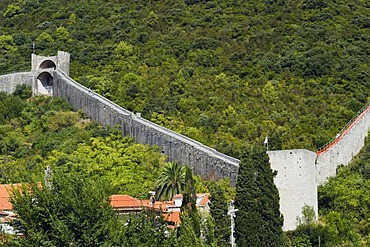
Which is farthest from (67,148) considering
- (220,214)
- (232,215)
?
(232,215)

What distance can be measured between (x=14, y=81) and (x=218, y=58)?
52.3 ft

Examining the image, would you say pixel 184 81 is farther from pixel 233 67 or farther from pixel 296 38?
pixel 296 38

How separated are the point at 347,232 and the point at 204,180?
7427 mm

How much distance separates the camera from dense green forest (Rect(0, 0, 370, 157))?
60.3 metres

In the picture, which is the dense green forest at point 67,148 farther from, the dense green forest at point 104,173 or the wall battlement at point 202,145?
the wall battlement at point 202,145

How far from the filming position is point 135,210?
36.5m

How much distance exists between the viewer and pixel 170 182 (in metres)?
45.9

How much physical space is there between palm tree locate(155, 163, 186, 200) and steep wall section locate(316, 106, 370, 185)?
239 inches

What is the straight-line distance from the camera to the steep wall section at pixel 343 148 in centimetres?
4791

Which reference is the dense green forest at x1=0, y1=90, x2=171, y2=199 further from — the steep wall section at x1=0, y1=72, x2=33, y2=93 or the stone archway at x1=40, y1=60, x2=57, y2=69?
the stone archway at x1=40, y1=60, x2=57, y2=69

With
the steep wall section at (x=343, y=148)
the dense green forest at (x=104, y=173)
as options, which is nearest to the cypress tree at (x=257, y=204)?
the dense green forest at (x=104, y=173)

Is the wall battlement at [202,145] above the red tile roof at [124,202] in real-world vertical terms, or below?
above

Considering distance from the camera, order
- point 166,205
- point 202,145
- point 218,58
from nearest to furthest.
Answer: point 166,205, point 202,145, point 218,58

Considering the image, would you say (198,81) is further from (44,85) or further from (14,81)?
(14,81)
